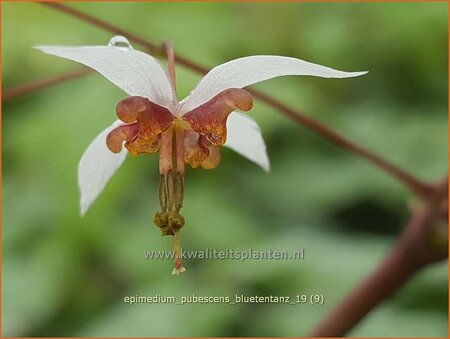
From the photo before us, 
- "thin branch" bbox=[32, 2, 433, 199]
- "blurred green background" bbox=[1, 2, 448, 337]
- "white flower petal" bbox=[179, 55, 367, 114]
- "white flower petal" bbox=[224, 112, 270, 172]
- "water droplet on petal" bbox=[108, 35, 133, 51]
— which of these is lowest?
"white flower petal" bbox=[179, 55, 367, 114]

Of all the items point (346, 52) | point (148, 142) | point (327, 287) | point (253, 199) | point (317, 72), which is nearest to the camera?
point (317, 72)

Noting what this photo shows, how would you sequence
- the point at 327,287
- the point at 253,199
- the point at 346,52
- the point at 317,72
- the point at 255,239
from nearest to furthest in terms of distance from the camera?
the point at 317,72 < the point at 327,287 < the point at 255,239 < the point at 253,199 < the point at 346,52

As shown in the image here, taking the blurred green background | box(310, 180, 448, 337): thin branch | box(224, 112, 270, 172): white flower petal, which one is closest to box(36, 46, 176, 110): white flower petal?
box(224, 112, 270, 172): white flower petal

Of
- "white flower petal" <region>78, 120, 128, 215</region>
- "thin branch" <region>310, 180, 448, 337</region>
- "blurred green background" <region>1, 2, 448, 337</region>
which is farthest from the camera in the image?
"blurred green background" <region>1, 2, 448, 337</region>

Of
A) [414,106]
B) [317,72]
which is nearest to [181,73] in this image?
[414,106]

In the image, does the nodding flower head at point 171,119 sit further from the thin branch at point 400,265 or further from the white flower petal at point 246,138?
the thin branch at point 400,265

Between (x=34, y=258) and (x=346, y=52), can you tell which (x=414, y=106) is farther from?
(x=34, y=258)

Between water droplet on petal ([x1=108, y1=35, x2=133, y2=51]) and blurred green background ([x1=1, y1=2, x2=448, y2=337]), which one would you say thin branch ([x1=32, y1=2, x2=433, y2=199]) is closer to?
water droplet on petal ([x1=108, y1=35, x2=133, y2=51])

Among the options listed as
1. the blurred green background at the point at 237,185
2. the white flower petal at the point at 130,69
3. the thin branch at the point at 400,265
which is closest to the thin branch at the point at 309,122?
the thin branch at the point at 400,265
